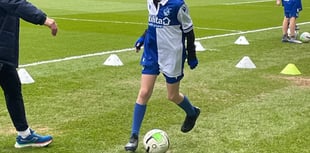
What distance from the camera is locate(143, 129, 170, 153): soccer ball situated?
6.03 metres

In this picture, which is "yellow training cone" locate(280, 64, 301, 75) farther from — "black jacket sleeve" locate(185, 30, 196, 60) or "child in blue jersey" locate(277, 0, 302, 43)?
"black jacket sleeve" locate(185, 30, 196, 60)

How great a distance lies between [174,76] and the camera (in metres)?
6.17

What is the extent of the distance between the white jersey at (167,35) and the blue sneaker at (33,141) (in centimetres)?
130

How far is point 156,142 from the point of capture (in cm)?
602

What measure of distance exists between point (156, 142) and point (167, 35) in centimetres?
107

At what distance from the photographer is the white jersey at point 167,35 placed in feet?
19.8

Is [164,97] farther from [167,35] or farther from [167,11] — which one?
[167,11]

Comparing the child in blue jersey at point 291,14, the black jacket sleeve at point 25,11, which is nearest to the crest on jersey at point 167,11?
the black jacket sleeve at point 25,11

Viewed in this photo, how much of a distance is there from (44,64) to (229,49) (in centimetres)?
465

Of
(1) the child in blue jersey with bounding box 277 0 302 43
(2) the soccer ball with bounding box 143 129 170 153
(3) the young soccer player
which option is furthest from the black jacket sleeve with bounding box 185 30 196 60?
(1) the child in blue jersey with bounding box 277 0 302 43

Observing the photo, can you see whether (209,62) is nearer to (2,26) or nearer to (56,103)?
(56,103)

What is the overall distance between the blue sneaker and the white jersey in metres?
1.30

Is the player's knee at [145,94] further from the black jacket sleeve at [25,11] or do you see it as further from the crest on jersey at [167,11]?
the black jacket sleeve at [25,11]

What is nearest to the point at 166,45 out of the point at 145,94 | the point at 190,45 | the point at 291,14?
the point at 190,45
